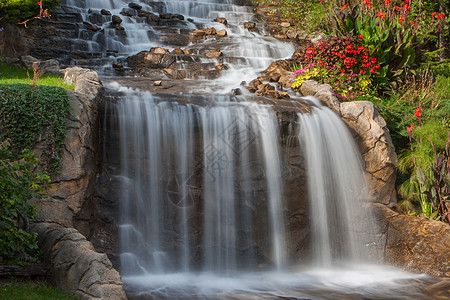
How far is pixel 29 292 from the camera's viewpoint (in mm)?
5340

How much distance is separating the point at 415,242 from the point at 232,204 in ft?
10.5

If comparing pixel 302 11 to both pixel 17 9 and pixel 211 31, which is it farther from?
pixel 17 9

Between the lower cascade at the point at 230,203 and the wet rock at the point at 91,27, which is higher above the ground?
the wet rock at the point at 91,27

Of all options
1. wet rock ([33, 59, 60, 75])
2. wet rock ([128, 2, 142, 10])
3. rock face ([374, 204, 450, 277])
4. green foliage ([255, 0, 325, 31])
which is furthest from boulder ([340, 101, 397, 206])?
wet rock ([128, 2, 142, 10])

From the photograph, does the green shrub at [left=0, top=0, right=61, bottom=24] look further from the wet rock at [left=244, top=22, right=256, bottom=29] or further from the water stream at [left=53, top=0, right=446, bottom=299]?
the wet rock at [left=244, top=22, right=256, bottom=29]

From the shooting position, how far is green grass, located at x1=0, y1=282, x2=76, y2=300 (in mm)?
5156

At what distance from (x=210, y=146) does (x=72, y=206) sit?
2.51m

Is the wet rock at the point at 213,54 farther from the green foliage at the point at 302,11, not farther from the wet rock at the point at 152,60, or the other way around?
the green foliage at the point at 302,11

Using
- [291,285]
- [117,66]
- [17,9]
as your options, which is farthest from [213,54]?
[291,285]

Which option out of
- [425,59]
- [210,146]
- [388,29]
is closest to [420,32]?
[425,59]

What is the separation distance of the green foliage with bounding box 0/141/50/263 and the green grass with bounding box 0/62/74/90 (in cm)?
330

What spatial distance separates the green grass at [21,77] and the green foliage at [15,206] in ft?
10.8

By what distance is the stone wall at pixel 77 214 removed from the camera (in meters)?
5.40

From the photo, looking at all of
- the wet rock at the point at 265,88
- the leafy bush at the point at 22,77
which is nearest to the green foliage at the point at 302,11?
the wet rock at the point at 265,88
